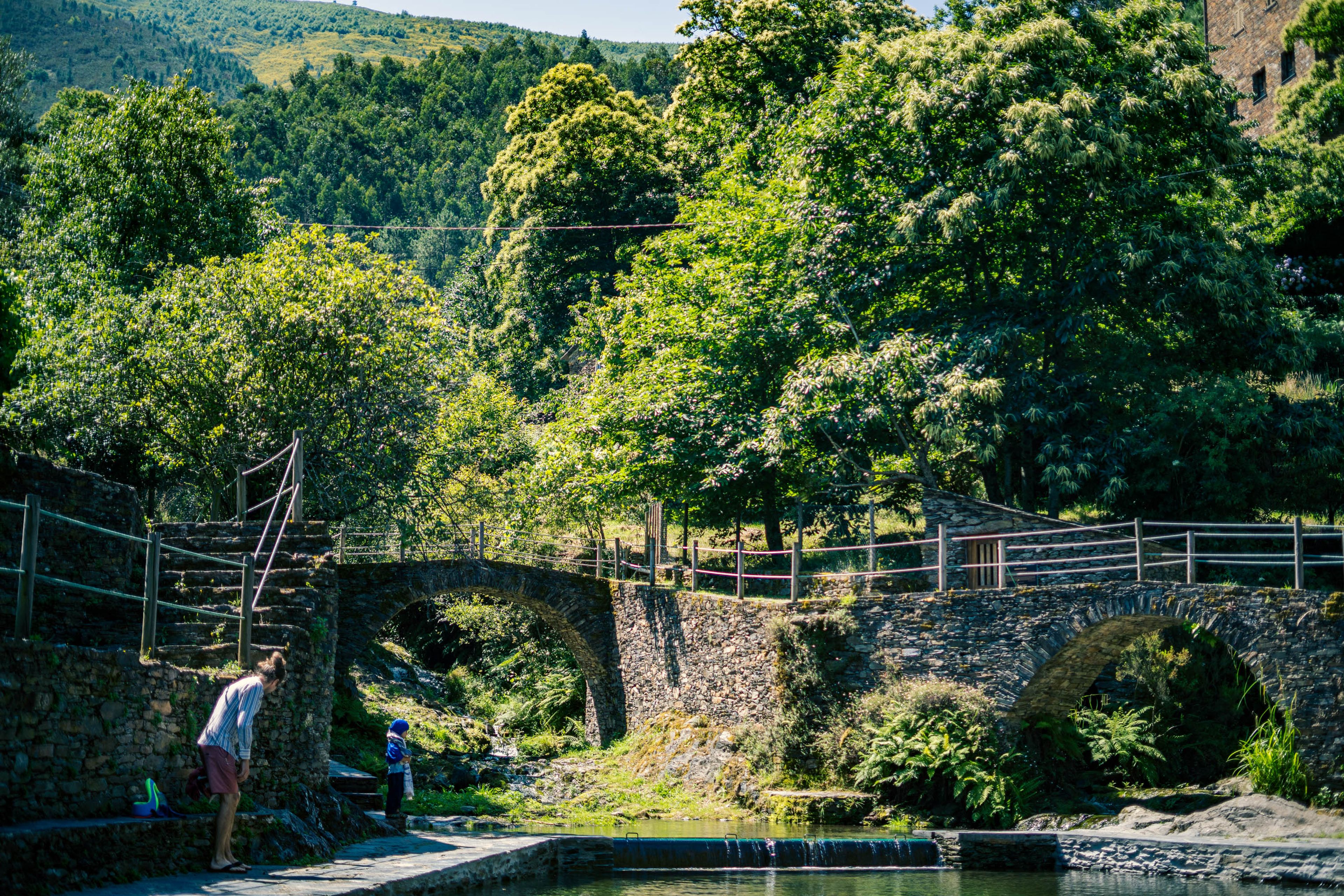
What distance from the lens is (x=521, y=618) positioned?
31.2m

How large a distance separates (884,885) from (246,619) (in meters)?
7.28

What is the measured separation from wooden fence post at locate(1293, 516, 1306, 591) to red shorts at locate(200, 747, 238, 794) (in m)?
12.8

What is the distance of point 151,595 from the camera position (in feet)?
31.8

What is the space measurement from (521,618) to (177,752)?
21.8m

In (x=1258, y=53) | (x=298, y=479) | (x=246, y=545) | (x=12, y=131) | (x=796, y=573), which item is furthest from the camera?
(x=1258, y=53)

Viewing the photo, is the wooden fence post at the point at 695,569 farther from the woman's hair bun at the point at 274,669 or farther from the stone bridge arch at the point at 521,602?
the woman's hair bun at the point at 274,669

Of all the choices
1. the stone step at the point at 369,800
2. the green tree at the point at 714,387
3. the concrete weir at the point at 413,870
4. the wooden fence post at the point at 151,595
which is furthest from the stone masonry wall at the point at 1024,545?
the wooden fence post at the point at 151,595

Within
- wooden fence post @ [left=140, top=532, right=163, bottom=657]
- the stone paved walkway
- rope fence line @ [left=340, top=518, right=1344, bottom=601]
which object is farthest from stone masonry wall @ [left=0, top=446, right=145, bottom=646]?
rope fence line @ [left=340, top=518, right=1344, bottom=601]

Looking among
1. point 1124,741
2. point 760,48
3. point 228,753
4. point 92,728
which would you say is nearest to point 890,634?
point 1124,741

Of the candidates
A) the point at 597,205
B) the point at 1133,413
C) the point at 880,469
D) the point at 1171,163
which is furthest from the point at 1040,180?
the point at 597,205

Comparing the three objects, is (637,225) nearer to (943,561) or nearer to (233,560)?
(943,561)

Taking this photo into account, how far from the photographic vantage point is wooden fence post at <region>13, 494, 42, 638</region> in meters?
7.75

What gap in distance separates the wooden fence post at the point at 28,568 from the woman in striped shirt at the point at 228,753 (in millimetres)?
1616

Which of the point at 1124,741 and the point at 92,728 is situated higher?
the point at 92,728
